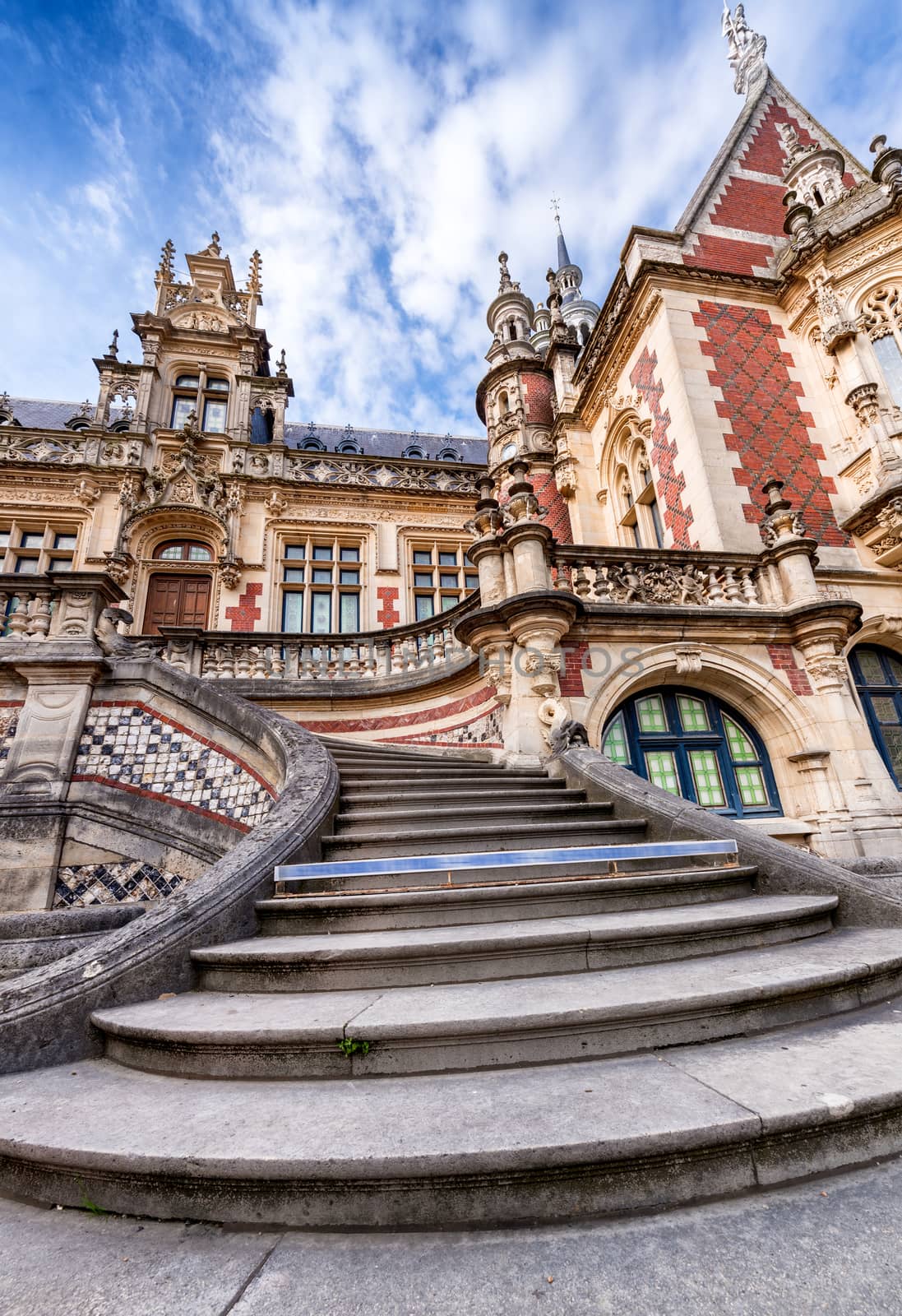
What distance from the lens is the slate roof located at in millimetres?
18328

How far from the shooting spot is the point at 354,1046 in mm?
1990

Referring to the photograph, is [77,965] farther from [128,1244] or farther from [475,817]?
[475,817]

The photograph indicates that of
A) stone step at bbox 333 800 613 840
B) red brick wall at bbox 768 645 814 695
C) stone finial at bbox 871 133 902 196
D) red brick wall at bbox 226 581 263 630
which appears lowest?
stone step at bbox 333 800 613 840

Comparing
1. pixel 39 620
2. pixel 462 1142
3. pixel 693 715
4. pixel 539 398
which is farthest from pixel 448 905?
pixel 539 398

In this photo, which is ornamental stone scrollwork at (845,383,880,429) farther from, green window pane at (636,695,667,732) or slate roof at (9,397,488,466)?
slate roof at (9,397,488,466)

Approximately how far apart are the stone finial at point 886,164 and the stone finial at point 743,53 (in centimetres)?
563

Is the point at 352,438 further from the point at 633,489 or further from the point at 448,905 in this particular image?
the point at 448,905

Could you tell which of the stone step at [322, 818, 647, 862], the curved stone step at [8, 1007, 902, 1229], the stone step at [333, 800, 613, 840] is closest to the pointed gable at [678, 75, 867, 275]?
the stone step at [333, 800, 613, 840]

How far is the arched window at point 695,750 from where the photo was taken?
7.12 metres

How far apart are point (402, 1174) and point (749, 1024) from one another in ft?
4.67

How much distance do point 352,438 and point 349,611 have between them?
8232 millimetres

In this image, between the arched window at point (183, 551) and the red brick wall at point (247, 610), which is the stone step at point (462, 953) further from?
the arched window at point (183, 551)

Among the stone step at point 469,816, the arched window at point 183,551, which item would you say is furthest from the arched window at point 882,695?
the arched window at point 183,551

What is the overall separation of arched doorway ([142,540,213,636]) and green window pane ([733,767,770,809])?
11.9m
